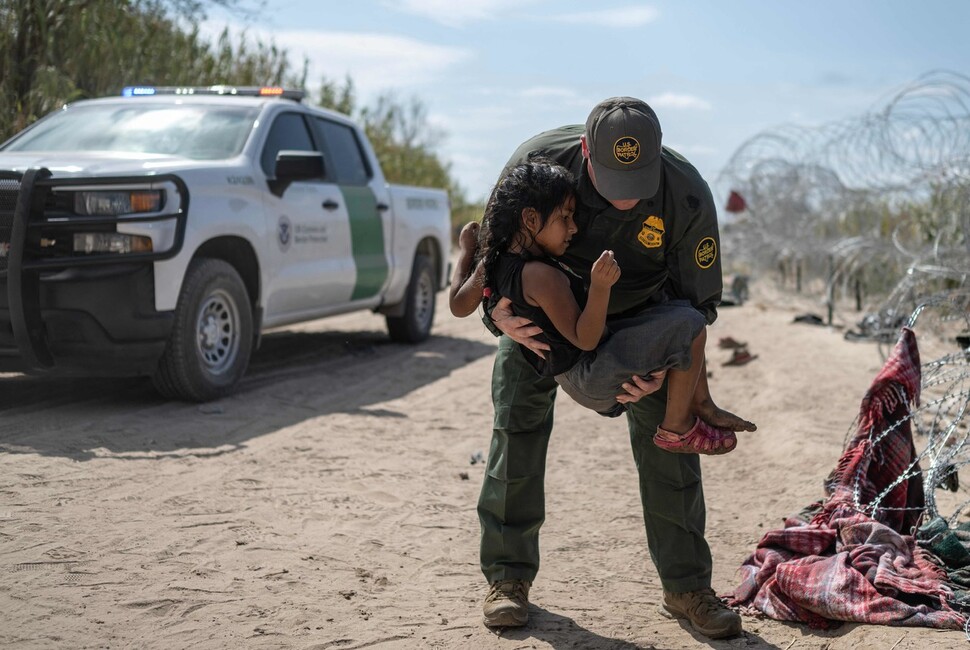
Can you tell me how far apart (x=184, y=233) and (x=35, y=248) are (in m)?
0.83

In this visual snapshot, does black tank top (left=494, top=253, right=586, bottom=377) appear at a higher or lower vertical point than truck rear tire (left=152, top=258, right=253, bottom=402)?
higher

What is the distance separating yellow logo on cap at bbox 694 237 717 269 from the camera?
3707 mm

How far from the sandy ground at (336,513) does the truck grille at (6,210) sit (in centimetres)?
94

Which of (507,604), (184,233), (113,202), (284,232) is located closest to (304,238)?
(284,232)

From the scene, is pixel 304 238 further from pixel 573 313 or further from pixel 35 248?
pixel 573 313

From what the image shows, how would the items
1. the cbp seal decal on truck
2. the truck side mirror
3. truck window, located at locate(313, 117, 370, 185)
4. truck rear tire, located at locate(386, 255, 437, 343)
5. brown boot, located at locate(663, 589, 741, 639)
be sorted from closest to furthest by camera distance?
1. brown boot, located at locate(663, 589, 741, 639)
2. the truck side mirror
3. the cbp seal decal on truck
4. truck window, located at locate(313, 117, 370, 185)
5. truck rear tire, located at locate(386, 255, 437, 343)

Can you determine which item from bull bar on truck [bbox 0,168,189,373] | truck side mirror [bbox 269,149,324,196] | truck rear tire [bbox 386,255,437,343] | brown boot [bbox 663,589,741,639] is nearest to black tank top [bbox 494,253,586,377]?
brown boot [bbox 663,589,741,639]

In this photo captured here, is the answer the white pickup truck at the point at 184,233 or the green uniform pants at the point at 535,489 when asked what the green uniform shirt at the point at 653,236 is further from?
the white pickup truck at the point at 184,233

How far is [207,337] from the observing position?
7.12 metres

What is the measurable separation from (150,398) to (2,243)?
1.39 meters

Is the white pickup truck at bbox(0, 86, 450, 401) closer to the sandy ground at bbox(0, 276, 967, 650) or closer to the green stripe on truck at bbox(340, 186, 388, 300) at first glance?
the green stripe on truck at bbox(340, 186, 388, 300)

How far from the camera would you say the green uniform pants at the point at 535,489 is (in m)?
3.92

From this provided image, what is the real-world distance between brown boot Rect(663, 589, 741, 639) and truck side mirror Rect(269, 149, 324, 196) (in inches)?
182

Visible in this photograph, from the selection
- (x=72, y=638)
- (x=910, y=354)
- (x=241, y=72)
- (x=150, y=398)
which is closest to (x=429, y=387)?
(x=150, y=398)
